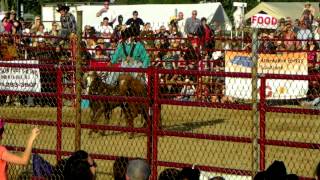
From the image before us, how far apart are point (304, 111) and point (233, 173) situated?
3.64 feet

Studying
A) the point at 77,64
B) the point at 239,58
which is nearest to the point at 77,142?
the point at 77,64

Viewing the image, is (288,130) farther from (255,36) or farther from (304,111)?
(255,36)

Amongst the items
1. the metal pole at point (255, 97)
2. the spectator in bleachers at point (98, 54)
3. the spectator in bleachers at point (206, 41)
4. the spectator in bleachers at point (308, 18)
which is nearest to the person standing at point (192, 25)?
the spectator in bleachers at point (206, 41)

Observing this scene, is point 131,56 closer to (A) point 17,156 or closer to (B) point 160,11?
(A) point 17,156

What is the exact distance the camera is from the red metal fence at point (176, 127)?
932cm

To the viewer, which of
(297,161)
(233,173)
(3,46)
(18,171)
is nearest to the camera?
(233,173)

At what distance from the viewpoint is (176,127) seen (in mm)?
16875

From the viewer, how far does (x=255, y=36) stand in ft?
26.2

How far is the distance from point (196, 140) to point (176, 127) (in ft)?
8.13

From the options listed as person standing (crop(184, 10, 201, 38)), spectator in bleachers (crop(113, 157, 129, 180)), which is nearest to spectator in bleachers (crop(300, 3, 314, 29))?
person standing (crop(184, 10, 201, 38))

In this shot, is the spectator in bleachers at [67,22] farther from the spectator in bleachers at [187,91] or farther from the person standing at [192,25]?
the person standing at [192,25]

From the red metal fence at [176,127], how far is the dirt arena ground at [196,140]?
1 centimetres

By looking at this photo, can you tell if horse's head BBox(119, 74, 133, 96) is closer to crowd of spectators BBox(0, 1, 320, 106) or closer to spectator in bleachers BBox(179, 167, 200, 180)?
crowd of spectators BBox(0, 1, 320, 106)

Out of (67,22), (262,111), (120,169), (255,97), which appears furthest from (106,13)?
(120,169)
